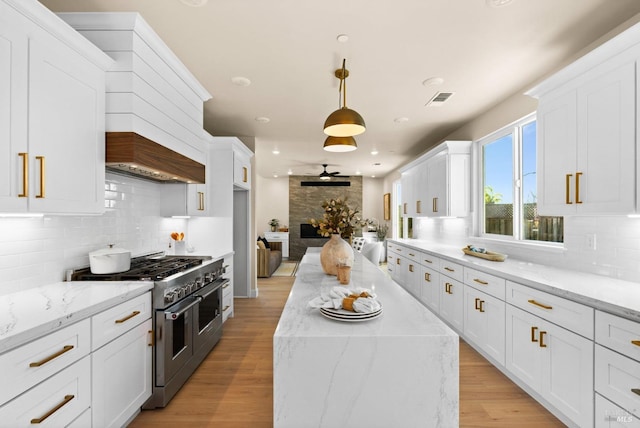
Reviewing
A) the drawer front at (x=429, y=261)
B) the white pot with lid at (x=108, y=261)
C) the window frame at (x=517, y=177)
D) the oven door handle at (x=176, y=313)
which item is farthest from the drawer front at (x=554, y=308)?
the white pot with lid at (x=108, y=261)

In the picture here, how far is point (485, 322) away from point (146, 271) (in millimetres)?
2935

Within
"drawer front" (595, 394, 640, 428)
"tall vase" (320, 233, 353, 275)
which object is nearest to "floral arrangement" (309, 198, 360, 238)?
"tall vase" (320, 233, 353, 275)

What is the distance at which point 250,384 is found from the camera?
2545 mm

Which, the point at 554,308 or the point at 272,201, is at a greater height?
the point at 272,201

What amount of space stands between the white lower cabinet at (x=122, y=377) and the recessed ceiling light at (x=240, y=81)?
2284 mm

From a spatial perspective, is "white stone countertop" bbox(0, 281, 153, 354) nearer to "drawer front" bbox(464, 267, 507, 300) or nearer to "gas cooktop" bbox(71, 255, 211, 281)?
"gas cooktop" bbox(71, 255, 211, 281)

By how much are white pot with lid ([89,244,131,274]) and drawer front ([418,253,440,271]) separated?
134 inches

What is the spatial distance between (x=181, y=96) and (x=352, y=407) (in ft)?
8.64

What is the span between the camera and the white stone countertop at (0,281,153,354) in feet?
4.11

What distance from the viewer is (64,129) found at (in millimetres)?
1714

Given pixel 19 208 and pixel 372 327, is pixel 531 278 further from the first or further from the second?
pixel 19 208

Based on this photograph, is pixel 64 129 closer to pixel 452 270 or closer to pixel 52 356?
pixel 52 356

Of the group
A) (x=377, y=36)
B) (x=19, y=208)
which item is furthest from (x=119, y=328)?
(x=377, y=36)

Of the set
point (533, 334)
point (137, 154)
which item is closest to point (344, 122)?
point (137, 154)
